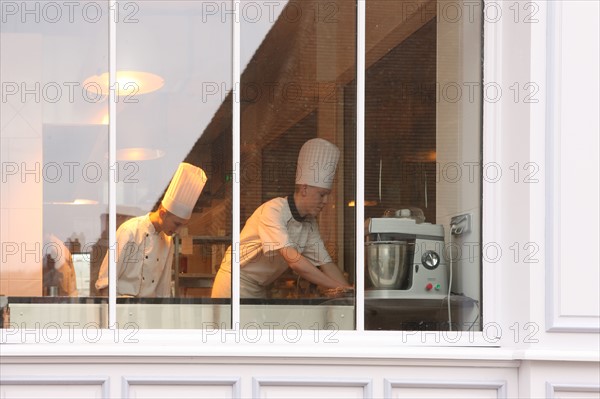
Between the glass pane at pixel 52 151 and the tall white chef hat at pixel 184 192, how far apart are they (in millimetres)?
243

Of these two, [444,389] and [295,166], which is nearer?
[444,389]

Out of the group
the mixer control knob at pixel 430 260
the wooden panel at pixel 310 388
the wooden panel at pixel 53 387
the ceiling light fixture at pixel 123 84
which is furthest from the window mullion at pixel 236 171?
the mixer control knob at pixel 430 260

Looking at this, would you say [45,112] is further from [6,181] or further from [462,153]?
[462,153]

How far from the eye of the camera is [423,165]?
2709 mm

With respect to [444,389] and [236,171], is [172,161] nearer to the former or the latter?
[236,171]

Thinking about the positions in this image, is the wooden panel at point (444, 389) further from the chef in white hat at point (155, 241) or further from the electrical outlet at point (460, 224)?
the chef in white hat at point (155, 241)

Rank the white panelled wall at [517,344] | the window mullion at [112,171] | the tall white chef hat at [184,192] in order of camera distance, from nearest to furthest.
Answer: the white panelled wall at [517,344]
the window mullion at [112,171]
the tall white chef hat at [184,192]

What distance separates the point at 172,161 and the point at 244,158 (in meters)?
0.31

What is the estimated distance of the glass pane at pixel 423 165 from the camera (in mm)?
2561

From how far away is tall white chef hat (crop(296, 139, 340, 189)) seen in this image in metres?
2.70

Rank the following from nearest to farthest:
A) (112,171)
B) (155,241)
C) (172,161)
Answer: (112,171)
(155,241)
(172,161)

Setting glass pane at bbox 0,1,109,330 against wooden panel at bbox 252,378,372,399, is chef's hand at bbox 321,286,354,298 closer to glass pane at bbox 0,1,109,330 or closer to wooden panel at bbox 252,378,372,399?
wooden panel at bbox 252,378,372,399

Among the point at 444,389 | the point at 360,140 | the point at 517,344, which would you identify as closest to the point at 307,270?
the point at 360,140

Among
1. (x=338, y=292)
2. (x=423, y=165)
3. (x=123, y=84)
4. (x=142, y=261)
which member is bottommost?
(x=338, y=292)
